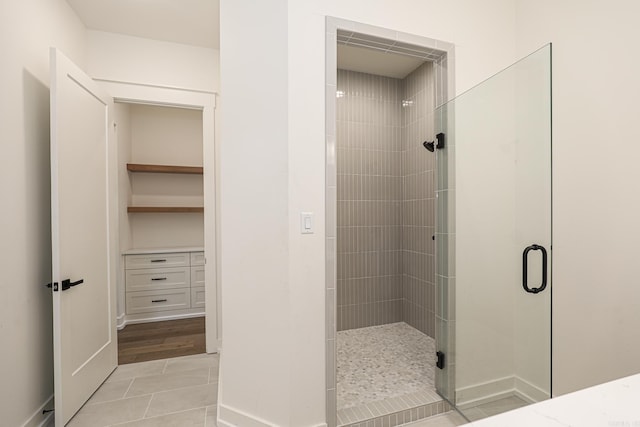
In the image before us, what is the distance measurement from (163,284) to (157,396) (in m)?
1.77

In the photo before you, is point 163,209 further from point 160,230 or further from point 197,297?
point 197,297

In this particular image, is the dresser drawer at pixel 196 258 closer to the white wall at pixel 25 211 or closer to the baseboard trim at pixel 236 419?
the white wall at pixel 25 211

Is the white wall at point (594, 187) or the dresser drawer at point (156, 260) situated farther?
the dresser drawer at point (156, 260)

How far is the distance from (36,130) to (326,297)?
6.93 feet

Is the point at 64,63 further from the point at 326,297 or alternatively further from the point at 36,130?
the point at 326,297

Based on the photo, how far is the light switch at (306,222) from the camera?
168cm

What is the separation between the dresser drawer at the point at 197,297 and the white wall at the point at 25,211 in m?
1.88

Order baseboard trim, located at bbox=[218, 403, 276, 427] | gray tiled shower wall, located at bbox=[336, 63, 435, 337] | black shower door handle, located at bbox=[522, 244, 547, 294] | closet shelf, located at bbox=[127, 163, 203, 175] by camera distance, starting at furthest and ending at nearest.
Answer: closet shelf, located at bbox=[127, 163, 203, 175]
gray tiled shower wall, located at bbox=[336, 63, 435, 337]
baseboard trim, located at bbox=[218, 403, 276, 427]
black shower door handle, located at bbox=[522, 244, 547, 294]

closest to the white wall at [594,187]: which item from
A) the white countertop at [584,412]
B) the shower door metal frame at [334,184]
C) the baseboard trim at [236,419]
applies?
the shower door metal frame at [334,184]

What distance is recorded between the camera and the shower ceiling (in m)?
1.90

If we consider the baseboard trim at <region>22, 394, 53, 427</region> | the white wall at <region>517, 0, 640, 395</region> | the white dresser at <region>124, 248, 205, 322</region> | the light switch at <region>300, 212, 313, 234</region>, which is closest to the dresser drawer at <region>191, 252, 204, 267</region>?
the white dresser at <region>124, 248, 205, 322</region>

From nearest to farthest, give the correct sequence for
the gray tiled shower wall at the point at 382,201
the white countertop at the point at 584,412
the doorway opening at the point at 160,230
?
the white countertop at the point at 584,412 → the gray tiled shower wall at the point at 382,201 → the doorway opening at the point at 160,230

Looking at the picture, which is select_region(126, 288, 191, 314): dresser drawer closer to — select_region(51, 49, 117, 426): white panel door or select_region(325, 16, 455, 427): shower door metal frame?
select_region(51, 49, 117, 426): white panel door

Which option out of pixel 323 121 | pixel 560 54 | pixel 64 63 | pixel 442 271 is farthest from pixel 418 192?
pixel 64 63
